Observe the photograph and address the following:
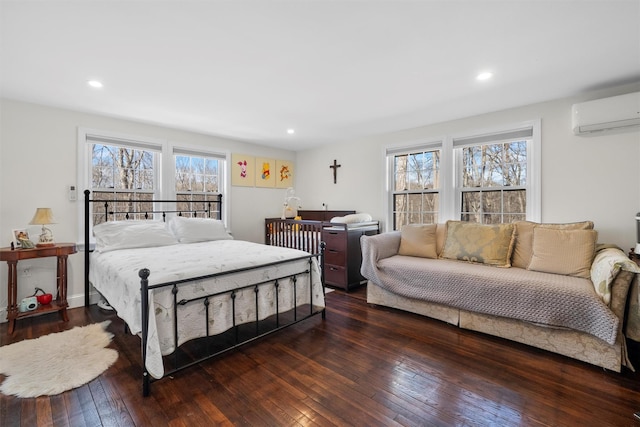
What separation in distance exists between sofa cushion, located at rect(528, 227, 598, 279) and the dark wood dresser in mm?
1905

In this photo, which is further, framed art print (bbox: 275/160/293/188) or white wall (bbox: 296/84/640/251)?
framed art print (bbox: 275/160/293/188)

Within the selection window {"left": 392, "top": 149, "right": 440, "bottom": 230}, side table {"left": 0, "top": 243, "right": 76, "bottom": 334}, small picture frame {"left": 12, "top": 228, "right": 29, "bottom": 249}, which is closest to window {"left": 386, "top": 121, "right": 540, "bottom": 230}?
window {"left": 392, "top": 149, "right": 440, "bottom": 230}

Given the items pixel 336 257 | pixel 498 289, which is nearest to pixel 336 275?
pixel 336 257

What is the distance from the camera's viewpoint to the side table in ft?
8.52

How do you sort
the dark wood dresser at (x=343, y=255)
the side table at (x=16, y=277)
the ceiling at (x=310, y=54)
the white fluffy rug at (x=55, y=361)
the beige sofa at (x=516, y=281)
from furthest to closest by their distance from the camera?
the dark wood dresser at (x=343, y=255)
the side table at (x=16, y=277)
the beige sofa at (x=516, y=281)
the white fluffy rug at (x=55, y=361)
the ceiling at (x=310, y=54)

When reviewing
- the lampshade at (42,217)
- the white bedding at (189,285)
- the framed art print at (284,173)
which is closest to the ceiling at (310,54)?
the lampshade at (42,217)

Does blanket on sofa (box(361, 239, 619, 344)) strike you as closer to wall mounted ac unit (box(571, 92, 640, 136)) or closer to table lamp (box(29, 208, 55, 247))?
wall mounted ac unit (box(571, 92, 640, 136))

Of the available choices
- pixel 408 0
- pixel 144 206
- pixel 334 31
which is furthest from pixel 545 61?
pixel 144 206

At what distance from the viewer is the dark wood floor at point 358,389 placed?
1538mm

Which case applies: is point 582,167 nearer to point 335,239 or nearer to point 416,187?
point 416,187

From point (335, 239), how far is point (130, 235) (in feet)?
7.67

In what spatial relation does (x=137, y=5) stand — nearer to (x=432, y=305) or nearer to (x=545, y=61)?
(x=545, y=61)

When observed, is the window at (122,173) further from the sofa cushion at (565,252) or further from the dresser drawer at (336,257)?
the sofa cushion at (565,252)

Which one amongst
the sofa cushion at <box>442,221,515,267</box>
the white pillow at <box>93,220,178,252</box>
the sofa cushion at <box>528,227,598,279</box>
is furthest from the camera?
the white pillow at <box>93,220,178,252</box>
